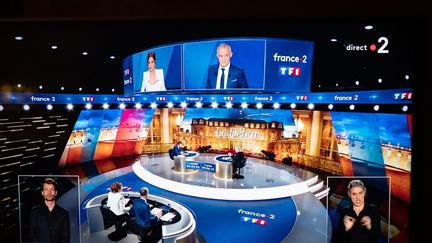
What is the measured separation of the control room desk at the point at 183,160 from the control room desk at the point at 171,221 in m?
0.25

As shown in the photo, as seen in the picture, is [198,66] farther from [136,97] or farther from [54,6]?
[54,6]

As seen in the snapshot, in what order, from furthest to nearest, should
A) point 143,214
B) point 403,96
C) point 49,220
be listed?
1. point 49,220
2. point 143,214
3. point 403,96

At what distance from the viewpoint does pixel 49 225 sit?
227 centimetres

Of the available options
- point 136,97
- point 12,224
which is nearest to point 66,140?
point 136,97

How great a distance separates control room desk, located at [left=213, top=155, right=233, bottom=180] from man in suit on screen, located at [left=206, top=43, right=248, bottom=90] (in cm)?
52

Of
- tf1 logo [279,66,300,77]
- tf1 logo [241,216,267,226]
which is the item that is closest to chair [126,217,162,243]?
tf1 logo [241,216,267,226]

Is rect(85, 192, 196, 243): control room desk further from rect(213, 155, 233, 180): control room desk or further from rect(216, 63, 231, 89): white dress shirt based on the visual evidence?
rect(216, 63, 231, 89): white dress shirt

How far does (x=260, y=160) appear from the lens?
7.11 ft

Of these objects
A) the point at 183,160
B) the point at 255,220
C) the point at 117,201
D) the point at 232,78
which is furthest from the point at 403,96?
the point at 117,201

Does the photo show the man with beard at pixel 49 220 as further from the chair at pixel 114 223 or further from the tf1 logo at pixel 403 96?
the tf1 logo at pixel 403 96

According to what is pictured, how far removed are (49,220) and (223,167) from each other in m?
1.39

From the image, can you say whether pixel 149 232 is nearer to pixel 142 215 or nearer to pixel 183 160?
pixel 142 215

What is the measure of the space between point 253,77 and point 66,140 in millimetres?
1460

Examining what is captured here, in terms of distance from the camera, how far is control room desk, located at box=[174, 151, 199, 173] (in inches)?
86.7
